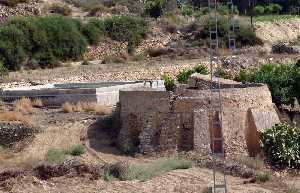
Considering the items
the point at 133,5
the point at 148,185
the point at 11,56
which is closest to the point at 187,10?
the point at 133,5

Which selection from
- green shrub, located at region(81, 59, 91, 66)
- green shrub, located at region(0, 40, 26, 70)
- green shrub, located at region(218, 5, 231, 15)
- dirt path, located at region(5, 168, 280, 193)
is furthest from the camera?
green shrub, located at region(218, 5, 231, 15)

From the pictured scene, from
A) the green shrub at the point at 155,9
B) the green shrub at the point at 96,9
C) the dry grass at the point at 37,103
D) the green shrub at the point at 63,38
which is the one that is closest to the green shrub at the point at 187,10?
the green shrub at the point at 155,9

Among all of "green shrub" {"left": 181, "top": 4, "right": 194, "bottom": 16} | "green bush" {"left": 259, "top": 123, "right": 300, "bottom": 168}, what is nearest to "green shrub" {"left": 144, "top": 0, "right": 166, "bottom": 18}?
"green shrub" {"left": 181, "top": 4, "right": 194, "bottom": 16}

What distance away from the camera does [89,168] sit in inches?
717

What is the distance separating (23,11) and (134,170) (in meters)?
33.0

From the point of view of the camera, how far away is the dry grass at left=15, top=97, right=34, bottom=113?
83.5 ft

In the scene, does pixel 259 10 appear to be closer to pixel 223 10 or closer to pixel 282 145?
pixel 223 10

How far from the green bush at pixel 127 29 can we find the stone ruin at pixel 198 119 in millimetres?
23270

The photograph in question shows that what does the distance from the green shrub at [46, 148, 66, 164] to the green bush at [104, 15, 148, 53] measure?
2335cm

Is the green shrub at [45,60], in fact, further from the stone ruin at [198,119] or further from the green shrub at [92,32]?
the stone ruin at [198,119]

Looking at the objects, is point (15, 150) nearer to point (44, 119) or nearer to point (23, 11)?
point (44, 119)

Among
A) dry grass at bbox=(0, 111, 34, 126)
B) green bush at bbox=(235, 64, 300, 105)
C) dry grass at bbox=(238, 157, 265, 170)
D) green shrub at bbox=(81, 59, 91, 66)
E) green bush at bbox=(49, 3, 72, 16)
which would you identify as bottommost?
green shrub at bbox=(81, 59, 91, 66)

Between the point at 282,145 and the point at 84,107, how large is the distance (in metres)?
8.23

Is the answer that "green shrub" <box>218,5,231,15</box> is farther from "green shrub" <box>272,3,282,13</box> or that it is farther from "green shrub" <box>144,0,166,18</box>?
"green shrub" <box>272,3,282,13</box>
